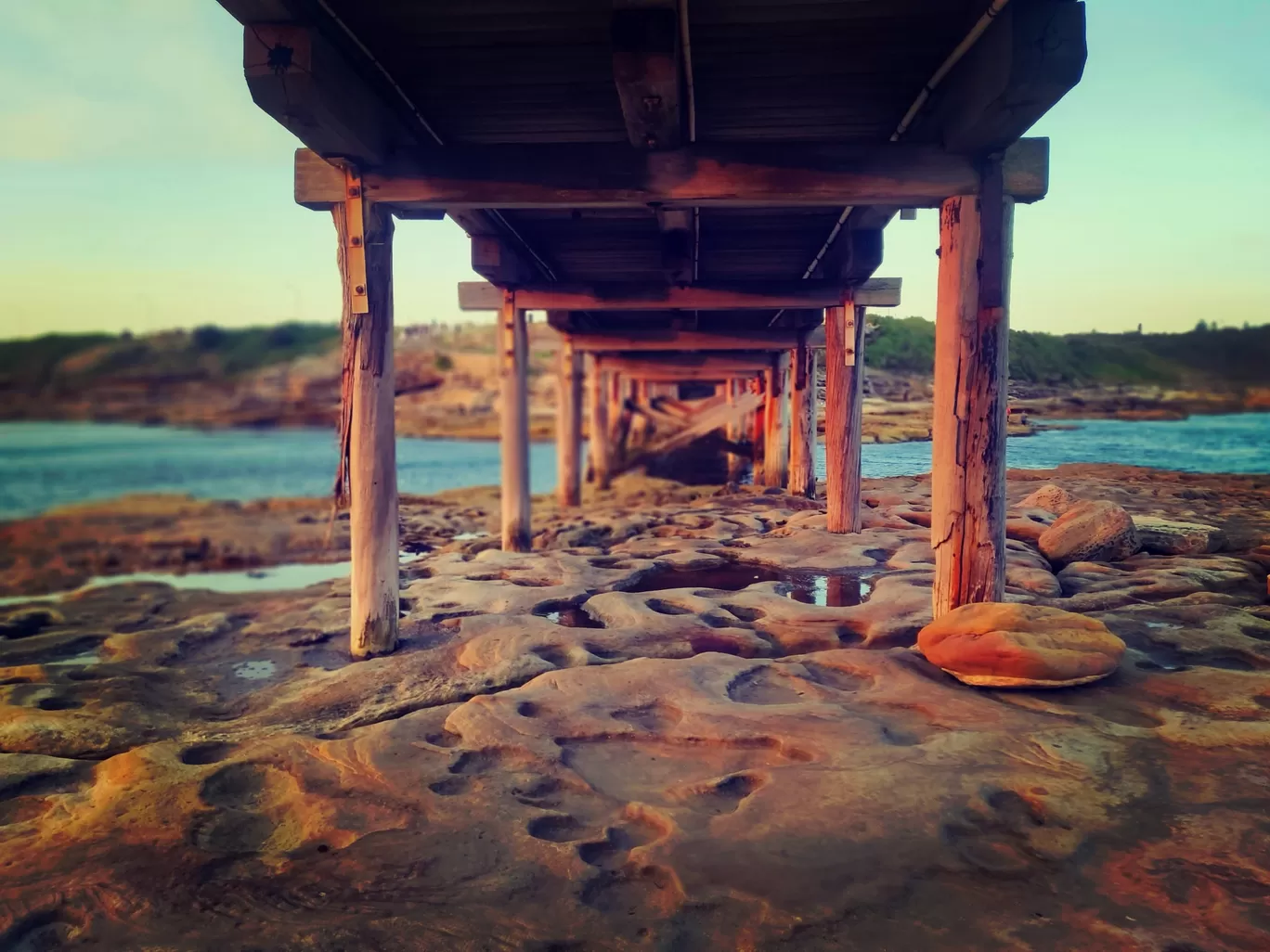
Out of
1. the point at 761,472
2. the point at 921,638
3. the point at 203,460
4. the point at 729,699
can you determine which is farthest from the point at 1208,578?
the point at 203,460

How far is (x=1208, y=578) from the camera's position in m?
5.46

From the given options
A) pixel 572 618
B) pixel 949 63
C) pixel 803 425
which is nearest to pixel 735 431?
pixel 803 425

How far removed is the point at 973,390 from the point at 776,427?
28.6 ft

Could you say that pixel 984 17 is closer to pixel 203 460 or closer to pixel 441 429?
pixel 203 460

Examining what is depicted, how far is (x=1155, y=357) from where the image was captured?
6559 millimetres

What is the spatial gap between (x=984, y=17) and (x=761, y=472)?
11.2 meters

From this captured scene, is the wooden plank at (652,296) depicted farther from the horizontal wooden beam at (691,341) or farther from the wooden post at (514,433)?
the horizontal wooden beam at (691,341)

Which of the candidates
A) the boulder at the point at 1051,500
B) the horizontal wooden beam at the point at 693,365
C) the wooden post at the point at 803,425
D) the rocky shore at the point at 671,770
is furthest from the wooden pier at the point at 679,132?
the horizontal wooden beam at the point at 693,365

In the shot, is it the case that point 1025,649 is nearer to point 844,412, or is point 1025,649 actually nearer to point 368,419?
point 368,419

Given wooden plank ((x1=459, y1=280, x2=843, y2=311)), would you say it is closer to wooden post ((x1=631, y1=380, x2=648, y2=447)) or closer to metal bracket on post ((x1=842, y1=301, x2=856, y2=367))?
metal bracket on post ((x1=842, y1=301, x2=856, y2=367))

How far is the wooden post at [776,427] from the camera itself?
12.6m

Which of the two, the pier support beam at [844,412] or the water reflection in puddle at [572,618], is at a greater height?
the pier support beam at [844,412]

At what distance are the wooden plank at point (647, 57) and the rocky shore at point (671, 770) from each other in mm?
2732

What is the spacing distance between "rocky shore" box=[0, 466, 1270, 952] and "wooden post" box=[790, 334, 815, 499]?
11.9ft
